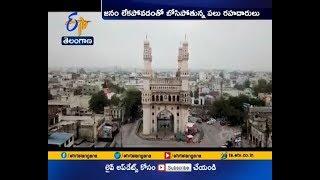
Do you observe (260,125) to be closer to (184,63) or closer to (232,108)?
(232,108)

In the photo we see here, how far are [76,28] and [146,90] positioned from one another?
22.9 inches

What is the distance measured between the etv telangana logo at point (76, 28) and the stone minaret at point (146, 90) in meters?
0.35

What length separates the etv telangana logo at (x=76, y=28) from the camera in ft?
8.56

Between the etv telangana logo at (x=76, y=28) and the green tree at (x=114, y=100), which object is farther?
the green tree at (x=114, y=100)

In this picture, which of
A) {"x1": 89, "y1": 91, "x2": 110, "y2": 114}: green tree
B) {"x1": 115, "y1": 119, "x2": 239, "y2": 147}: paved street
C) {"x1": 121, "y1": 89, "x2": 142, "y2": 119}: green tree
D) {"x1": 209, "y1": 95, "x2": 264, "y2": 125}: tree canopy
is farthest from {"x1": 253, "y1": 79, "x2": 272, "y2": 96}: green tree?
{"x1": 89, "y1": 91, "x2": 110, "y2": 114}: green tree

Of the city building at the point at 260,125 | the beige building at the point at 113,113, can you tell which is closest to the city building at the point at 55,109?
the beige building at the point at 113,113

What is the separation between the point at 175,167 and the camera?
264 cm

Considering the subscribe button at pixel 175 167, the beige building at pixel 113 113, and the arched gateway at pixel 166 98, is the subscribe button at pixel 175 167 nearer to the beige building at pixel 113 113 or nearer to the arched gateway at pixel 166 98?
the arched gateway at pixel 166 98

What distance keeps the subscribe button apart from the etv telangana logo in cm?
89

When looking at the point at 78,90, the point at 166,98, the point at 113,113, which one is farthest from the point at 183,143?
the point at 78,90

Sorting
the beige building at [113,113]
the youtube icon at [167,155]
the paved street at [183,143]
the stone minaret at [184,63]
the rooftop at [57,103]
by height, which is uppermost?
the stone minaret at [184,63]

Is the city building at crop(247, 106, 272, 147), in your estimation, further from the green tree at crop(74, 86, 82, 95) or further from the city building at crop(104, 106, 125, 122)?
the green tree at crop(74, 86, 82, 95)

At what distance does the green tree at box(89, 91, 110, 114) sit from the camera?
268 cm
